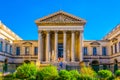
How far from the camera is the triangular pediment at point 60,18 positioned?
69.3 m

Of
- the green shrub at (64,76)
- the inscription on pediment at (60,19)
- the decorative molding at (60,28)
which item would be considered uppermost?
the inscription on pediment at (60,19)

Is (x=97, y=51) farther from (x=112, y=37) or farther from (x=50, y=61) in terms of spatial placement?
(x=50, y=61)

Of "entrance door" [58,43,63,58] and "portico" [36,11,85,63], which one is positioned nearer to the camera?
"portico" [36,11,85,63]

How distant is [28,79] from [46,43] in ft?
113

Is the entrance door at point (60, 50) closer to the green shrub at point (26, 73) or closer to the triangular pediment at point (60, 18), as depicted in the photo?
the triangular pediment at point (60, 18)

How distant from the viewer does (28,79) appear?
1436 inches

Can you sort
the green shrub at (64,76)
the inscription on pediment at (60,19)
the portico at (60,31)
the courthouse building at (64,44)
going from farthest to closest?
the inscription on pediment at (60,19) < the portico at (60,31) < the courthouse building at (64,44) < the green shrub at (64,76)

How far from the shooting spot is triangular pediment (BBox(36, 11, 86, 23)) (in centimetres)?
6931

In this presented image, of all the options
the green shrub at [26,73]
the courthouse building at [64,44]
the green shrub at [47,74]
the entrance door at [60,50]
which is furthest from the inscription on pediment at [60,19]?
the green shrub at [47,74]

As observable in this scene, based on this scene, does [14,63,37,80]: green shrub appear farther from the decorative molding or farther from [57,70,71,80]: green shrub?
the decorative molding

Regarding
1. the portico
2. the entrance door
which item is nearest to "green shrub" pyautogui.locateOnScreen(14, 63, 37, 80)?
the portico

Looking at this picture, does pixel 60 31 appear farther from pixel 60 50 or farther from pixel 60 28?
pixel 60 50

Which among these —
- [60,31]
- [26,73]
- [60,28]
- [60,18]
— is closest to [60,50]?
[60,31]

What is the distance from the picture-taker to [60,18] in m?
69.7
